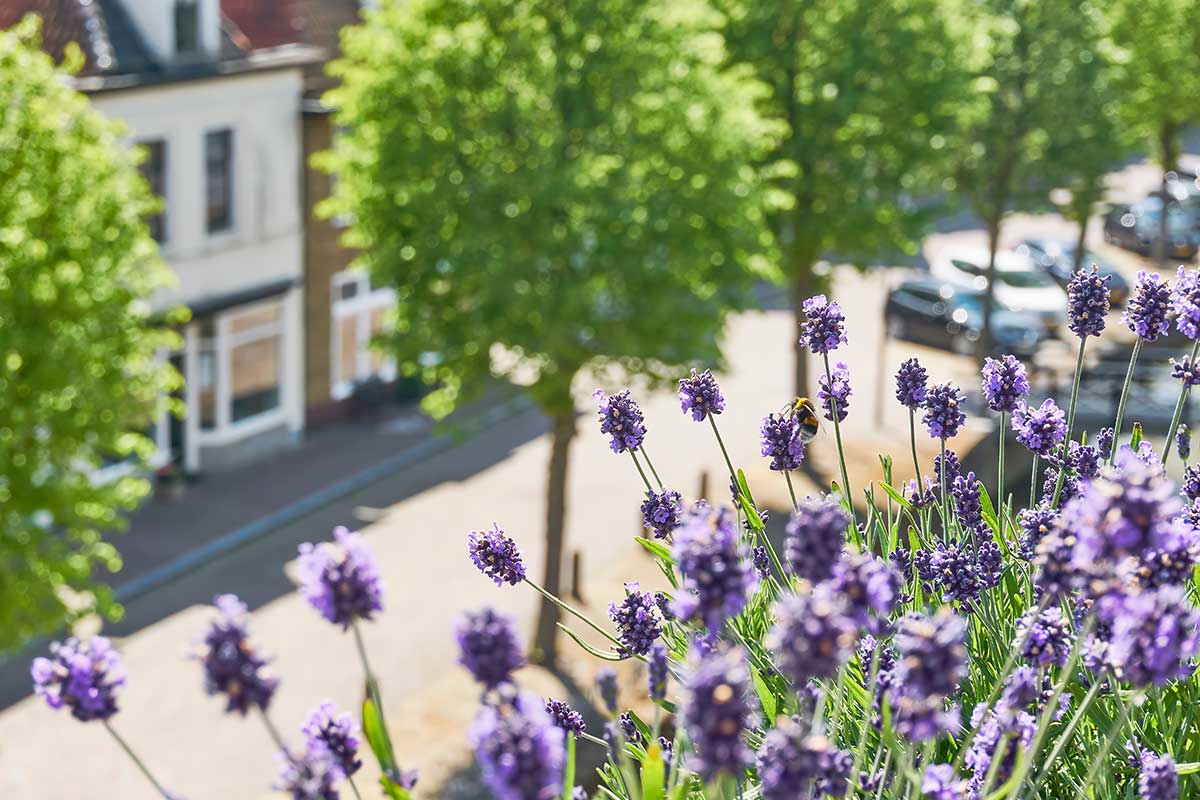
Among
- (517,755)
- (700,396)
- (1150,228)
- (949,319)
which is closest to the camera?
(517,755)

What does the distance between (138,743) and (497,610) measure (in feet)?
53.5

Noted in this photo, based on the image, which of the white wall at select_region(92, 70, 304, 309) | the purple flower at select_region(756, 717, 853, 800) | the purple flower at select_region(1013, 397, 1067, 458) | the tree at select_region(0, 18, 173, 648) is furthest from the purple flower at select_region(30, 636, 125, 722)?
the white wall at select_region(92, 70, 304, 309)

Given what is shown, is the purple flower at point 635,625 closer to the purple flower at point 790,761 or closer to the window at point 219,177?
the purple flower at point 790,761

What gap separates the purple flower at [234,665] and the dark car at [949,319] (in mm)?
32397

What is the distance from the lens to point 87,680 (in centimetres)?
348

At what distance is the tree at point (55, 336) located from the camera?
15172 millimetres

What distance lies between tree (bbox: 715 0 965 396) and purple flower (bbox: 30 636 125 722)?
70.4 feet

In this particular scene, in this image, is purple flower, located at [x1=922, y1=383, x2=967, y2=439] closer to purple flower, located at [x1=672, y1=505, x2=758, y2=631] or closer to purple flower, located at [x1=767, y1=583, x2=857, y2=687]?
purple flower, located at [x1=672, y1=505, x2=758, y2=631]

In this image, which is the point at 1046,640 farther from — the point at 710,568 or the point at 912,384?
the point at 912,384

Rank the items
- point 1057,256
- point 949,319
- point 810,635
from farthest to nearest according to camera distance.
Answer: point 1057,256
point 949,319
point 810,635

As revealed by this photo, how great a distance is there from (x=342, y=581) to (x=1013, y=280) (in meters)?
35.8

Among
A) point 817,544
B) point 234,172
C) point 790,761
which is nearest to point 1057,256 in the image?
point 234,172

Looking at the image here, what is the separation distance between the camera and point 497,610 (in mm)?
3207

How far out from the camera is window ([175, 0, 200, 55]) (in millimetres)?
26281
